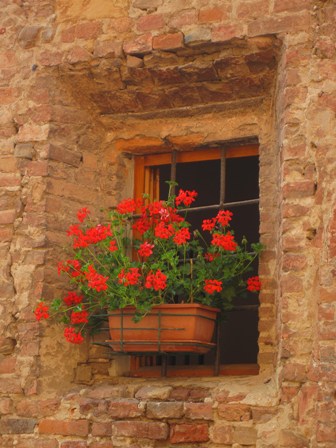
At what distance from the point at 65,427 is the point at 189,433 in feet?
2.32

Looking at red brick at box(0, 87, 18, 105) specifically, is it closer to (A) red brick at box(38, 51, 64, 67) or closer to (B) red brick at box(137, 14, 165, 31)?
(A) red brick at box(38, 51, 64, 67)

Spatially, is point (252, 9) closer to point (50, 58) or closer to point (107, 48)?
point (107, 48)

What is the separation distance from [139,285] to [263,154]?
1.02 m

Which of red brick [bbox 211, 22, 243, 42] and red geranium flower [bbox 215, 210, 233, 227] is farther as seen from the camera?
red geranium flower [bbox 215, 210, 233, 227]

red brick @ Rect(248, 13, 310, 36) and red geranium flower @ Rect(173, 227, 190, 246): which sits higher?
red brick @ Rect(248, 13, 310, 36)

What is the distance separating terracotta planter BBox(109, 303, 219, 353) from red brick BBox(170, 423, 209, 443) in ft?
1.40

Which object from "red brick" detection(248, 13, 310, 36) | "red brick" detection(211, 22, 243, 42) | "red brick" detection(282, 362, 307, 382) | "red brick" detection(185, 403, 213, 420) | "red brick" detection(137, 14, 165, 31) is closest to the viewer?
"red brick" detection(282, 362, 307, 382)

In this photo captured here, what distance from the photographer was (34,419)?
5.37 meters

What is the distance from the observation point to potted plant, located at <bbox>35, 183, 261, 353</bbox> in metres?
5.24

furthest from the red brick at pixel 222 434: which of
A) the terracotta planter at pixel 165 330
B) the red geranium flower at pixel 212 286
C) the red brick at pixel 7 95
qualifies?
the red brick at pixel 7 95

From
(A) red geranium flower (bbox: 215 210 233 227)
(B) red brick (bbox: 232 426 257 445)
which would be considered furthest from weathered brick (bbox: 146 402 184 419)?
(A) red geranium flower (bbox: 215 210 233 227)

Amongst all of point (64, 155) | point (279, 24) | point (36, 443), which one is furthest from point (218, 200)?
point (36, 443)

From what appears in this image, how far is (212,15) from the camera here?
5.39 meters

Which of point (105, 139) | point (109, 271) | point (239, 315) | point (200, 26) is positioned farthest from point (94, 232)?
point (239, 315)
